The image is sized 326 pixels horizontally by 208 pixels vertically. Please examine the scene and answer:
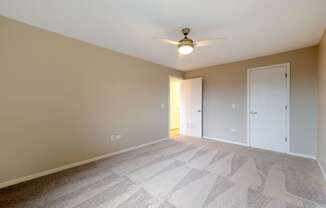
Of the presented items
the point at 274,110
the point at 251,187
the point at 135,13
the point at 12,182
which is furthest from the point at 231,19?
the point at 12,182

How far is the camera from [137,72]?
12.3 ft

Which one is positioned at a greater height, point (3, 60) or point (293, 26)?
point (293, 26)

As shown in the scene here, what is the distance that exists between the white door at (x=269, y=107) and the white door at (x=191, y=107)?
1.47 metres

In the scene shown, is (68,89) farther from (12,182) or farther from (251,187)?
(251,187)

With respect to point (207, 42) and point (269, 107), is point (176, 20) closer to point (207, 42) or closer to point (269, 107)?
point (207, 42)

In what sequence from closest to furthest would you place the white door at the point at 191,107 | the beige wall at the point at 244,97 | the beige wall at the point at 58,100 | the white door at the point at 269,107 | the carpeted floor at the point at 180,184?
the carpeted floor at the point at 180,184 < the beige wall at the point at 58,100 < the beige wall at the point at 244,97 < the white door at the point at 269,107 < the white door at the point at 191,107

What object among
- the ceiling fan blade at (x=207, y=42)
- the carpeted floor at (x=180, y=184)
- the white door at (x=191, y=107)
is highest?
the ceiling fan blade at (x=207, y=42)

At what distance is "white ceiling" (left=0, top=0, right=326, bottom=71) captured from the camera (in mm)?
1745

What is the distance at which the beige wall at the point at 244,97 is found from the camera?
3002 millimetres

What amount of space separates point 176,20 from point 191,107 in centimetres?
332

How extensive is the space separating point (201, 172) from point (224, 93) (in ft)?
8.96

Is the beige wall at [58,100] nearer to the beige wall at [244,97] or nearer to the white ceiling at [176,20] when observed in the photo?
the white ceiling at [176,20]

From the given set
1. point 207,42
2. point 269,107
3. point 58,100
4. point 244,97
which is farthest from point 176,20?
point 269,107

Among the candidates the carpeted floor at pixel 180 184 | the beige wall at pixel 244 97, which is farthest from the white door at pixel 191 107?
the carpeted floor at pixel 180 184
